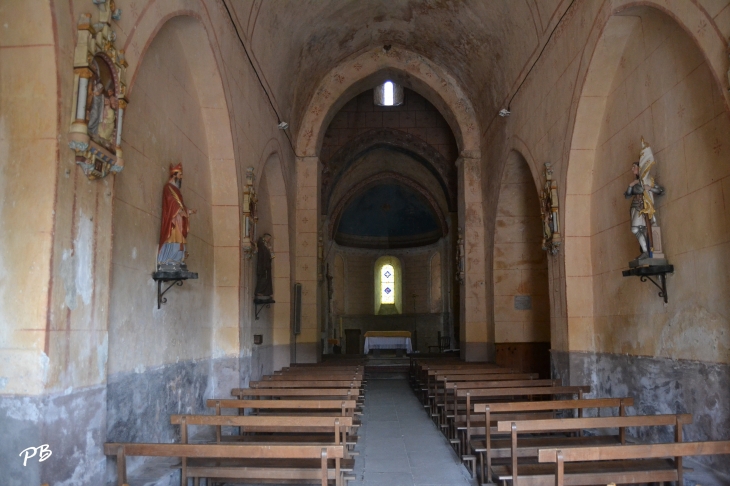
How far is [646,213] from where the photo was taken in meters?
6.23

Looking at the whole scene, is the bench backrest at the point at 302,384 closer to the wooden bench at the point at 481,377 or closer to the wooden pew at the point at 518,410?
the wooden bench at the point at 481,377

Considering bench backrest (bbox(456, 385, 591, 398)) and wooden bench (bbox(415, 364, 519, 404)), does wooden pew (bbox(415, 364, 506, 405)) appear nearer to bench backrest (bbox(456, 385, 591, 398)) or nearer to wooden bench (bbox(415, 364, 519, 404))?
wooden bench (bbox(415, 364, 519, 404))

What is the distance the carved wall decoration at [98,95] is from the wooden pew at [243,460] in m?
2.05

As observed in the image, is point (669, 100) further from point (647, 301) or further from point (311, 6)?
point (311, 6)

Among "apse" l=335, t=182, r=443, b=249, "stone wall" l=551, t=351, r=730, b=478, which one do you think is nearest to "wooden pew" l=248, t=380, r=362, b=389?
"stone wall" l=551, t=351, r=730, b=478

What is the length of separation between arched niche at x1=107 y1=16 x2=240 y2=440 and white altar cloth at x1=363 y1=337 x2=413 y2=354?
37.9 ft

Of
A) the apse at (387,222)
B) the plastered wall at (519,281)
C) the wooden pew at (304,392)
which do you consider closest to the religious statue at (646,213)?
the wooden pew at (304,392)

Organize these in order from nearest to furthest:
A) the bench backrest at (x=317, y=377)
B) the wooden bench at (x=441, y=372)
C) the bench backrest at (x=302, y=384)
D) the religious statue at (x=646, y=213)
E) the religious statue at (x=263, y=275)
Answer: the religious statue at (x=646, y=213) < the bench backrest at (x=302, y=384) < the bench backrest at (x=317, y=377) < the wooden bench at (x=441, y=372) < the religious statue at (x=263, y=275)

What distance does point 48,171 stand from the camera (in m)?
3.93

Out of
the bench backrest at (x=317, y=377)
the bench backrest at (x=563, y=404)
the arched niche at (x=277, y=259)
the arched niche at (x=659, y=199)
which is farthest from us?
the arched niche at (x=277, y=259)

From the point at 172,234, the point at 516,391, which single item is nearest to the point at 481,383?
the point at 516,391

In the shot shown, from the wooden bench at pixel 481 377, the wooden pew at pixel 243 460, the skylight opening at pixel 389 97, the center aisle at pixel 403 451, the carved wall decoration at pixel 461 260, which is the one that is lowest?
the center aisle at pixel 403 451

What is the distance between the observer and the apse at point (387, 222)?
2648 cm

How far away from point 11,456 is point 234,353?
4.81 metres
